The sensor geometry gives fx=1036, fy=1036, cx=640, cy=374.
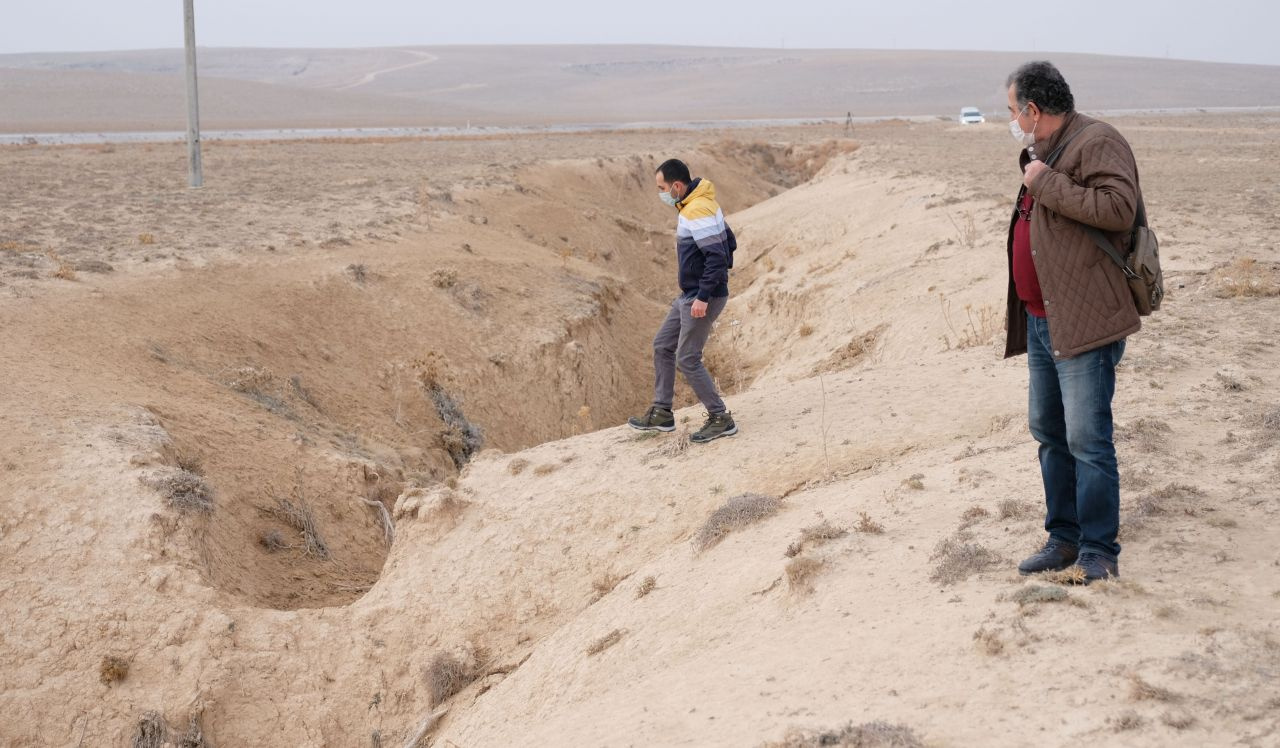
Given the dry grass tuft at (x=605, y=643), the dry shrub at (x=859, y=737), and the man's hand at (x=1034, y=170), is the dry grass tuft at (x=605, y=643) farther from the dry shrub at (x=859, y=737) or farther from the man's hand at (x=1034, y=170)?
the man's hand at (x=1034, y=170)

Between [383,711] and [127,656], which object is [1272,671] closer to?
[383,711]

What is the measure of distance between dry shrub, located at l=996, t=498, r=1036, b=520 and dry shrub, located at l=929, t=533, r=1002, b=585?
37 cm

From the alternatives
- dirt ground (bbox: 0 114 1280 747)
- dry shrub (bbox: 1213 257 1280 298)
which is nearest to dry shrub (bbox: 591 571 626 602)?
dirt ground (bbox: 0 114 1280 747)

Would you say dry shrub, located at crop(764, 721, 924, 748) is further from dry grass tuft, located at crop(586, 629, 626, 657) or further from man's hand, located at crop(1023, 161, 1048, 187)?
man's hand, located at crop(1023, 161, 1048, 187)

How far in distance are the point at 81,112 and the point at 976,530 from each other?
290ft

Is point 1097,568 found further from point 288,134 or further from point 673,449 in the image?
point 288,134

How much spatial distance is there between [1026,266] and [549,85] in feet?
480

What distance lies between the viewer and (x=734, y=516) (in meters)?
6.57

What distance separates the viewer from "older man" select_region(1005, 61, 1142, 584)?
409cm

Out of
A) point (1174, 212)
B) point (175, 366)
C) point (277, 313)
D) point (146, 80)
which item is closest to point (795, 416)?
point (175, 366)

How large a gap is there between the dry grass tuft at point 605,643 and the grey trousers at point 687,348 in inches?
94.6

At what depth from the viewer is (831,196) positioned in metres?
25.2

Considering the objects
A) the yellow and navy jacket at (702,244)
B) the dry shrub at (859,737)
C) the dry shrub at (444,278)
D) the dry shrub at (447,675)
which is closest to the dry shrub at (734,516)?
the yellow and navy jacket at (702,244)

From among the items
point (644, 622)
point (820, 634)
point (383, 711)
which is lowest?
point (383, 711)
